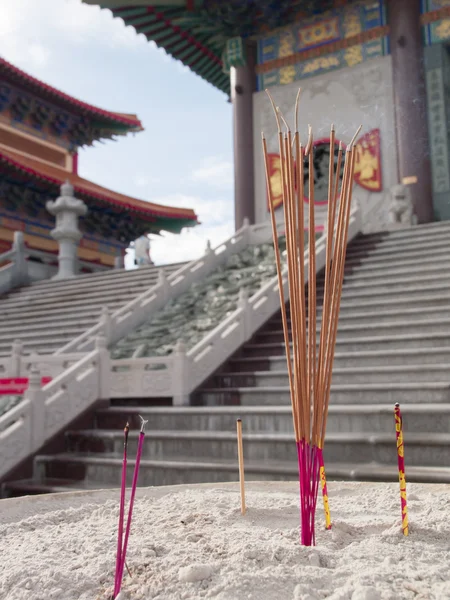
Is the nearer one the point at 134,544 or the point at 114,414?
the point at 134,544

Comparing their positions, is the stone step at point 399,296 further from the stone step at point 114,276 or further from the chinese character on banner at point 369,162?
the chinese character on banner at point 369,162

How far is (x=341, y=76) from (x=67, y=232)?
22.8 feet

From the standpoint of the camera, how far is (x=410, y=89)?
39.3 ft

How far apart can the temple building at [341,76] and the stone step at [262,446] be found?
830 centimetres

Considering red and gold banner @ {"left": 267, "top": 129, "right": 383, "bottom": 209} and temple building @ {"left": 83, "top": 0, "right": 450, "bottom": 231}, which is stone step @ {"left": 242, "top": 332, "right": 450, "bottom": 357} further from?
red and gold banner @ {"left": 267, "top": 129, "right": 383, "bottom": 209}

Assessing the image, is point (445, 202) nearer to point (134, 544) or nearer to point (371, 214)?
point (371, 214)

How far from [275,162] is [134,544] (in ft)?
40.5

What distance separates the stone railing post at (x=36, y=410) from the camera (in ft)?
16.7

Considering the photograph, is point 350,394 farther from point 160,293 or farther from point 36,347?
point 36,347

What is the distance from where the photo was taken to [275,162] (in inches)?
526

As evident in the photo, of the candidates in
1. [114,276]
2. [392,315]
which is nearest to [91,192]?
[114,276]

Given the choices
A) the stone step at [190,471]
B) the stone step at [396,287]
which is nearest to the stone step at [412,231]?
the stone step at [396,287]

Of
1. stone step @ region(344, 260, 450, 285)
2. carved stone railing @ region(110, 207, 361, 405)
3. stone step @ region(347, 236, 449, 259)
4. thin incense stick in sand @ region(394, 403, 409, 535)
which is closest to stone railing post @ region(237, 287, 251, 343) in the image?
carved stone railing @ region(110, 207, 361, 405)

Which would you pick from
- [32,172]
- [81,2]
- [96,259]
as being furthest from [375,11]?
[96,259]
